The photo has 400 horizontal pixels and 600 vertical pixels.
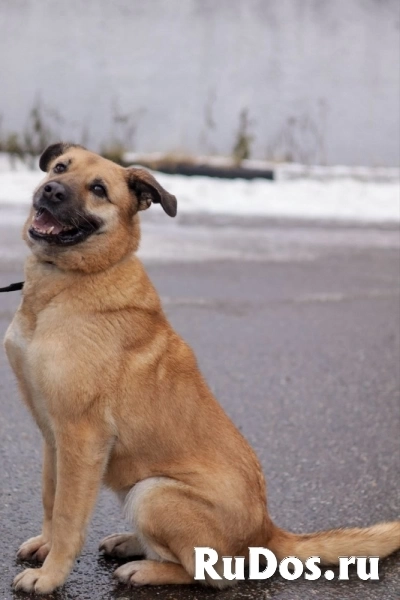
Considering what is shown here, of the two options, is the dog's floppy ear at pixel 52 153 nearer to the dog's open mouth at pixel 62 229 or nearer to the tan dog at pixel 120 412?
the tan dog at pixel 120 412

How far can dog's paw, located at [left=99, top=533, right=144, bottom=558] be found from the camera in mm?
3467

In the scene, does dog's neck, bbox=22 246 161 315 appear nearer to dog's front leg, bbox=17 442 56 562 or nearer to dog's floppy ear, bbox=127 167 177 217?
dog's floppy ear, bbox=127 167 177 217

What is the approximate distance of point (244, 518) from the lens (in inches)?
127

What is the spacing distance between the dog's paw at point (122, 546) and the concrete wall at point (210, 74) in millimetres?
11586

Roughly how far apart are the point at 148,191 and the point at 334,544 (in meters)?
1.41

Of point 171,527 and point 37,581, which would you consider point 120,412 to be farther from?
point 37,581

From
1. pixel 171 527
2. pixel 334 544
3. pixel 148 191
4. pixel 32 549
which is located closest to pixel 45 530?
pixel 32 549

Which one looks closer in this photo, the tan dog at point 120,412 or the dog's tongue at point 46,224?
the tan dog at point 120,412

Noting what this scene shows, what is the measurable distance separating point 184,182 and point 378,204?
111 inches

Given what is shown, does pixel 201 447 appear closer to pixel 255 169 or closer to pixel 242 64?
pixel 255 169

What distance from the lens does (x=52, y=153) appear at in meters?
3.73

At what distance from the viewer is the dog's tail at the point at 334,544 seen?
11.0 ft

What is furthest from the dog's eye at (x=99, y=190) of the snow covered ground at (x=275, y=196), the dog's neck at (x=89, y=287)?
the snow covered ground at (x=275, y=196)

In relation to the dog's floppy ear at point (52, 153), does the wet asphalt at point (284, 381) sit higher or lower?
lower
